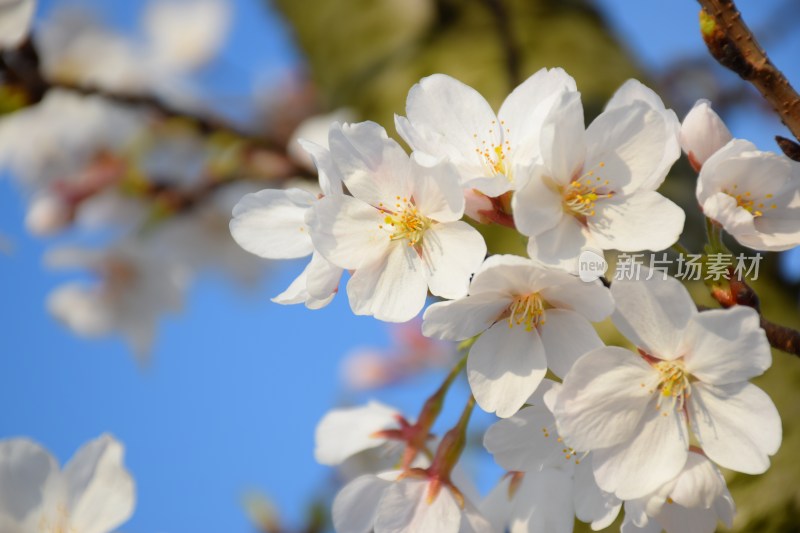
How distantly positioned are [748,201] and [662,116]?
0.34 ft

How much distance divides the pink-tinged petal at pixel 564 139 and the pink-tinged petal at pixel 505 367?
13cm

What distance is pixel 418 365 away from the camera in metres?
3.10

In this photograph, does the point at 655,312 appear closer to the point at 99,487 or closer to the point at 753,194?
the point at 753,194

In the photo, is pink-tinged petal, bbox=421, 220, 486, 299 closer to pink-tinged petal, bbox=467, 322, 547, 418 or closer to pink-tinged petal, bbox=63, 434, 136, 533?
Answer: pink-tinged petal, bbox=467, 322, 547, 418

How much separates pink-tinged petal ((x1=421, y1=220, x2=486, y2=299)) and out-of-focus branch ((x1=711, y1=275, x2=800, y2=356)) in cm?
21

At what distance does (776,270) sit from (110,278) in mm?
1456

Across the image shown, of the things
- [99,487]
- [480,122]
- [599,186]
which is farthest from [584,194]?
[99,487]

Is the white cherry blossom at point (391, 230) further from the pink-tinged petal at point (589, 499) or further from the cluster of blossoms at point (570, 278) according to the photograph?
the pink-tinged petal at point (589, 499)

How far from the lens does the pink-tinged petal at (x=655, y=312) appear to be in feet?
1.97

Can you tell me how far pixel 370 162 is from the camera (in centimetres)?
66

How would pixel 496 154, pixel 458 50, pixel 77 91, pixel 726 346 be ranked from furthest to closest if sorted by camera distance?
1. pixel 458 50
2. pixel 77 91
3. pixel 496 154
4. pixel 726 346

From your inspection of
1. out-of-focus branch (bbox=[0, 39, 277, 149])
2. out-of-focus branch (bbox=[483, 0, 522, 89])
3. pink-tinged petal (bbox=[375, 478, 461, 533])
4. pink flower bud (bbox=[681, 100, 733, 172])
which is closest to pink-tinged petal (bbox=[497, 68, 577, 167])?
pink flower bud (bbox=[681, 100, 733, 172])

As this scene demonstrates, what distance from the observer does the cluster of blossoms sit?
609mm

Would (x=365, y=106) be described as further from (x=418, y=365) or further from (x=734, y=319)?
(x=418, y=365)
